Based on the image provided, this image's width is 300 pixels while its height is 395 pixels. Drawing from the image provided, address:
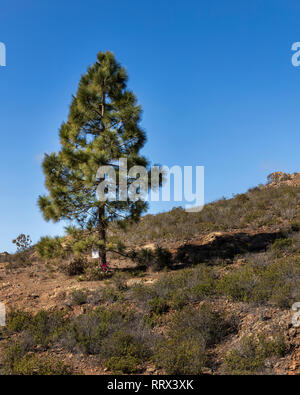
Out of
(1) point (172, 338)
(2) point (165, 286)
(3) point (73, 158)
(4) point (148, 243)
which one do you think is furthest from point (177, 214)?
(1) point (172, 338)

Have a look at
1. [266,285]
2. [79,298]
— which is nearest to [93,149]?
[79,298]

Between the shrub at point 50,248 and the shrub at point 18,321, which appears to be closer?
the shrub at point 18,321

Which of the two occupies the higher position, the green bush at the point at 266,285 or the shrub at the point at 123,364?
the green bush at the point at 266,285

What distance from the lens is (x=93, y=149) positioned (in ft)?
43.6

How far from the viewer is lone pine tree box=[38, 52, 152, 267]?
13.1 m

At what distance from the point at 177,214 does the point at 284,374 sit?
15.9 m

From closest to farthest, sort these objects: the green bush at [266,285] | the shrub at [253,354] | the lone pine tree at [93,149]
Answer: the shrub at [253,354] < the green bush at [266,285] < the lone pine tree at [93,149]

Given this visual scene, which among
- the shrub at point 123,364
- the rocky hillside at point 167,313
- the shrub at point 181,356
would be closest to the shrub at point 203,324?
the rocky hillside at point 167,313

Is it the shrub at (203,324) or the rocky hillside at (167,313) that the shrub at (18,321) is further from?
the shrub at (203,324)

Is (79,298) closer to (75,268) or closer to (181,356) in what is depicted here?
(75,268)

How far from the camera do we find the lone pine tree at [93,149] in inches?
517

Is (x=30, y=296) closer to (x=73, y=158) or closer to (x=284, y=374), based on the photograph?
(x=73, y=158)

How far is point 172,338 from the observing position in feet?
24.0
